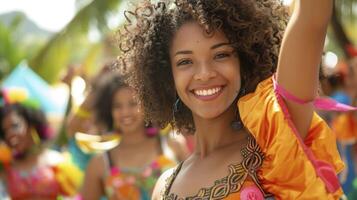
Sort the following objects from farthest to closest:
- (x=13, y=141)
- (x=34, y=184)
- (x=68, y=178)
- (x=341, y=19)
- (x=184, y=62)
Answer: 1. (x=341, y=19)
2. (x=13, y=141)
3. (x=68, y=178)
4. (x=34, y=184)
5. (x=184, y=62)

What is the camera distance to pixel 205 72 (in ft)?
8.07

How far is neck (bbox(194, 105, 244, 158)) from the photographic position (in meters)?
2.63

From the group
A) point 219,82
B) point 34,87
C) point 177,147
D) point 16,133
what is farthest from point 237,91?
point 34,87

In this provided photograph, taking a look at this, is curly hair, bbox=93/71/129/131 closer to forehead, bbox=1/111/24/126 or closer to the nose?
forehead, bbox=1/111/24/126

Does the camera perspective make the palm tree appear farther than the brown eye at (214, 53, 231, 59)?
Yes

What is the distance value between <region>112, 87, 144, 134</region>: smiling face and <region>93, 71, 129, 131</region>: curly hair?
0.08 m

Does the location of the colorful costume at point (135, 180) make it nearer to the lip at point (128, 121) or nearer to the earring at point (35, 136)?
the lip at point (128, 121)

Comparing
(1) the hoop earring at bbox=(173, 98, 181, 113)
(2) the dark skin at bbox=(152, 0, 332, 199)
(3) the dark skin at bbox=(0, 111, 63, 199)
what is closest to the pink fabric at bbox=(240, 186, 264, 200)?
(2) the dark skin at bbox=(152, 0, 332, 199)

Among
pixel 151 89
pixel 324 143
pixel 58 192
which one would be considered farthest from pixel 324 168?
pixel 58 192

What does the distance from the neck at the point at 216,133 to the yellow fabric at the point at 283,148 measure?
23 centimetres

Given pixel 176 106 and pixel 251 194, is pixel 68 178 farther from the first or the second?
pixel 251 194

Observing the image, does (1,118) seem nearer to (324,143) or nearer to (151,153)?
(151,153)

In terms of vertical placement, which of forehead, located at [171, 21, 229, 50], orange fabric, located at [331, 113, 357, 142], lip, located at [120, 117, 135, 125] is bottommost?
orange fabric, located at [331, 113, 357, 142]

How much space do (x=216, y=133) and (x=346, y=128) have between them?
350cm
